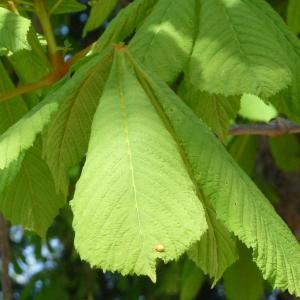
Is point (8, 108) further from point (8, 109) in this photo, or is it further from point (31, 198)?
point (31, 198)

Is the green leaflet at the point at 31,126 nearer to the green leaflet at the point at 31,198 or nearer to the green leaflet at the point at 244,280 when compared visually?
the green leaflet at the point at 31,198

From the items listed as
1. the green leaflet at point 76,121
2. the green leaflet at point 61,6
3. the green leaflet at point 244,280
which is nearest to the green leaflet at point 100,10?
the green leaflet at point 61,6

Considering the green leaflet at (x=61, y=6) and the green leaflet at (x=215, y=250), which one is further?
the green leaflet at (x=61, y=6)

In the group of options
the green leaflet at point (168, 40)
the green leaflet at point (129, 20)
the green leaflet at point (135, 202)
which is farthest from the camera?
the green leaflet at point (129, 20)

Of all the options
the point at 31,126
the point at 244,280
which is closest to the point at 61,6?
the point at 31,126

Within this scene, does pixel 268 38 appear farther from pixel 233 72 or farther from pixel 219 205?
pixel 219 205
